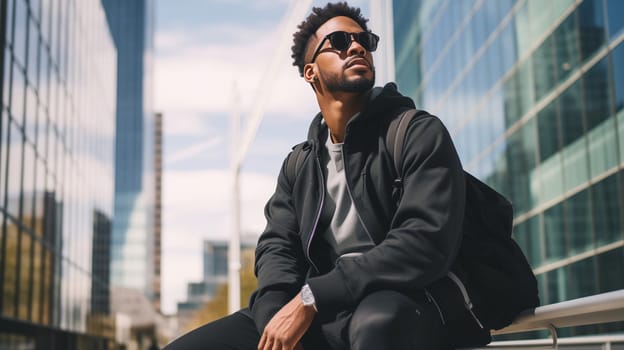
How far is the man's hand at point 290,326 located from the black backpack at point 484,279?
37 centimetres

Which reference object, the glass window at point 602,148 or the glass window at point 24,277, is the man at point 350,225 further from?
the glass window at point 24,277

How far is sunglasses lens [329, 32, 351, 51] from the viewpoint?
295cm

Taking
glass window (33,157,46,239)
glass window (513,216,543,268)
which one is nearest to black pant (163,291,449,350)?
glass window (513,216,543,268)

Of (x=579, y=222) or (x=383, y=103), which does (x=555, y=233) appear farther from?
(x=383, y=103)

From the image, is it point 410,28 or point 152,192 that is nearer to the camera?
point 410,28

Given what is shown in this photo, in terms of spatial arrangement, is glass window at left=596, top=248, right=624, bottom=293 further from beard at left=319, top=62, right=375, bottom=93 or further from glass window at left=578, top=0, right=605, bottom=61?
beard at left=319, top=62, right=375, bottom=93

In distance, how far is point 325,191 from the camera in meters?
2.83

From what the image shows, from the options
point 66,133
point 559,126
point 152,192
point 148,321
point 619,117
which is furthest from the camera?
point 152,192

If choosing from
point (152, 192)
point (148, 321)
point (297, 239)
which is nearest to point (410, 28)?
point (297, 239)

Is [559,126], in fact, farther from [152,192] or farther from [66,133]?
[152,192]

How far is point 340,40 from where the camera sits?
9.75 feet

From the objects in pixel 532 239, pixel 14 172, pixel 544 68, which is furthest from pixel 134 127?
pixel 544 68

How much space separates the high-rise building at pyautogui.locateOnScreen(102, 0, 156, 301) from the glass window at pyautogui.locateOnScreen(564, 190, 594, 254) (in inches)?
4391

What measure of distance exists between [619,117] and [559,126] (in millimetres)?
3704
